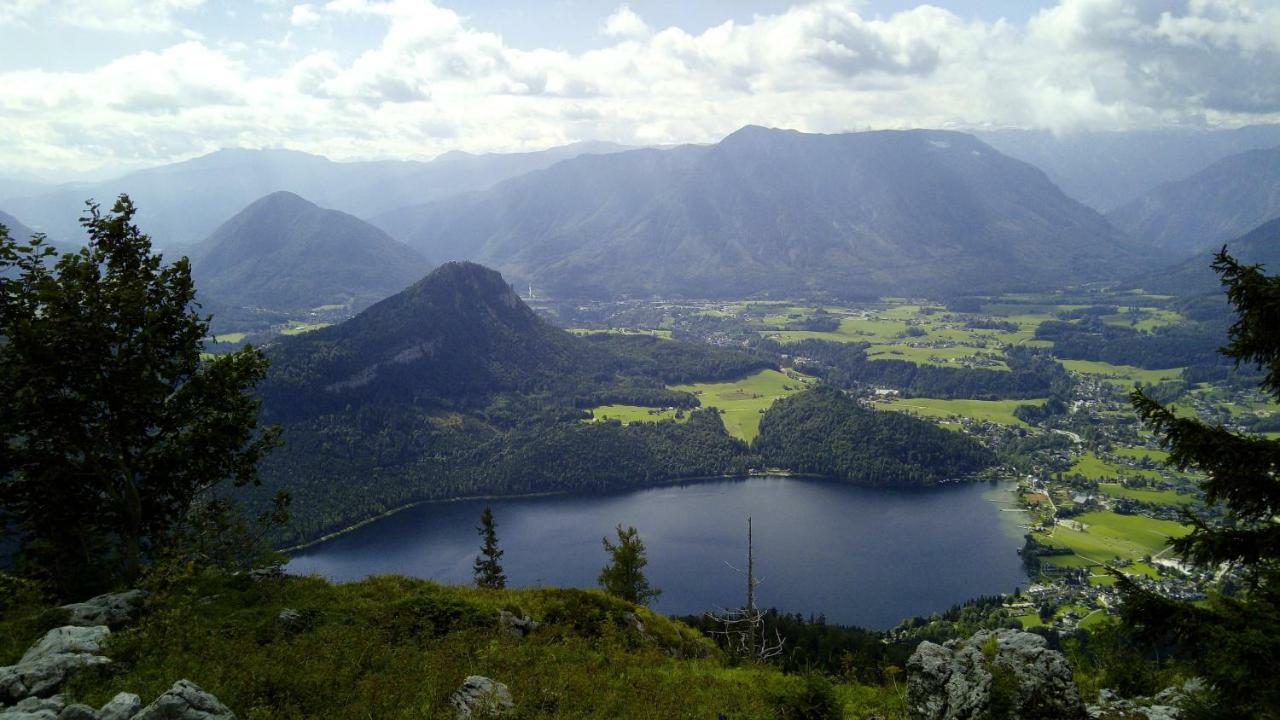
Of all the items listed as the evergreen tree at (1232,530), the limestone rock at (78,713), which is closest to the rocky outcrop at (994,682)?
the evergreen tree at (1232,530)

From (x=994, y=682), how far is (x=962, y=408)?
168m

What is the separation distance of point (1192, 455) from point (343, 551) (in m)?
103

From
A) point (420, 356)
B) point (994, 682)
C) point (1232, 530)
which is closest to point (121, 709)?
point (994, 682)

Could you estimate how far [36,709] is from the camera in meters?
8.70

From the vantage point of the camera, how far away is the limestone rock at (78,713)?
8086mm

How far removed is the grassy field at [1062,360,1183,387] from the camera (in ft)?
575

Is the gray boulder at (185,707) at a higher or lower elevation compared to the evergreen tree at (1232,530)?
lower

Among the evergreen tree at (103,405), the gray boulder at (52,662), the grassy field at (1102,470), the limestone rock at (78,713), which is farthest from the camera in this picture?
the grassy field at (1102,470)

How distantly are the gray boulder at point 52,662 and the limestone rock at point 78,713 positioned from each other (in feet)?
5.35

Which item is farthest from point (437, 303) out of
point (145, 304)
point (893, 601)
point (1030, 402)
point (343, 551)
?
point (145, 304)

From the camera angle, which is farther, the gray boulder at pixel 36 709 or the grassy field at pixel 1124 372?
the grassy field at pixel 1124 372

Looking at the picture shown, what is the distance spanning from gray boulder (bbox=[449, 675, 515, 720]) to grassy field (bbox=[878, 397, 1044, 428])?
156247mm

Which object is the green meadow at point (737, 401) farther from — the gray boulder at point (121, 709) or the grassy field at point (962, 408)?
the gray boulder at point (121, 709)

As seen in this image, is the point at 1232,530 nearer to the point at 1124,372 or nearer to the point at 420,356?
the point at 420,356
